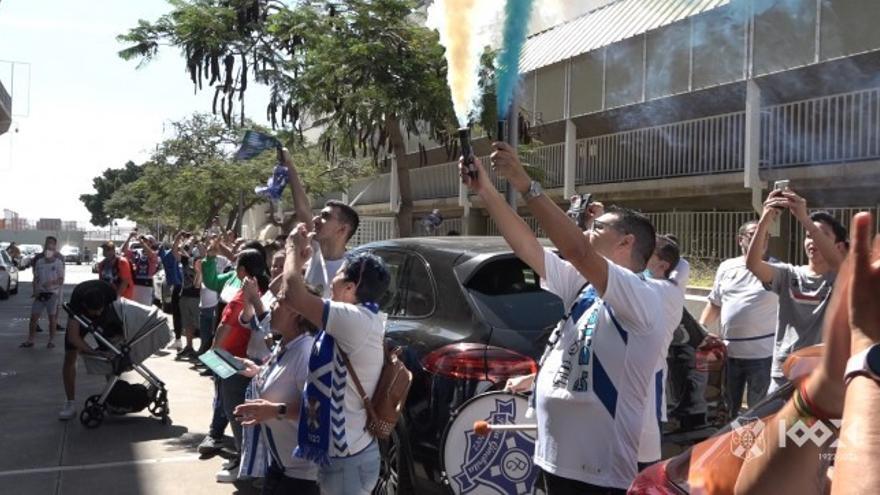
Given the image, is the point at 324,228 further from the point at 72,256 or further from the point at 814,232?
the point at 72,256

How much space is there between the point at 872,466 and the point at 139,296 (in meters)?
12.6

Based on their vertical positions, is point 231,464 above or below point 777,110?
below

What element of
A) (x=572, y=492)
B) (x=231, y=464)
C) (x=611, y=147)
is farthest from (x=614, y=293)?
(x=611, y=147)

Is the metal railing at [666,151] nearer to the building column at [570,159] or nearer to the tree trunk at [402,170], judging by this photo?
the building column at [570,159]

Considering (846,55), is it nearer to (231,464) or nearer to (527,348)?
(527,348)

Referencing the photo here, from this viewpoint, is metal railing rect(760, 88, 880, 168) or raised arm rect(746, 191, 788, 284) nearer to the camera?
raised arm rect(746, 191, 788, 284)

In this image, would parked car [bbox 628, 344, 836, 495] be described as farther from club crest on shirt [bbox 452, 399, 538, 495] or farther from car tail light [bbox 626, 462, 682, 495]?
club crest on shirt [bbox 452, 399, 538, 495]

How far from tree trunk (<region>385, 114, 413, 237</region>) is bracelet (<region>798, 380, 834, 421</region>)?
9781 millimetres

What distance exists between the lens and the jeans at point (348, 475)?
3.38 m

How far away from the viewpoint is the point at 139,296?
12656 millimetres

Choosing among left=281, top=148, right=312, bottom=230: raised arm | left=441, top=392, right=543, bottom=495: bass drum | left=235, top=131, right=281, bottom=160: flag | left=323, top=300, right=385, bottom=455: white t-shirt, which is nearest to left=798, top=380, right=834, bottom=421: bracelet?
left=323, top=300, right=385, bottom=455: white t-shirt

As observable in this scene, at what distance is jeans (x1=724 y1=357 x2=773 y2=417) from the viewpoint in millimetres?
5910

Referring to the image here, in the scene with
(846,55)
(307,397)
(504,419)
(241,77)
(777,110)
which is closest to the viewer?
(307,397)
